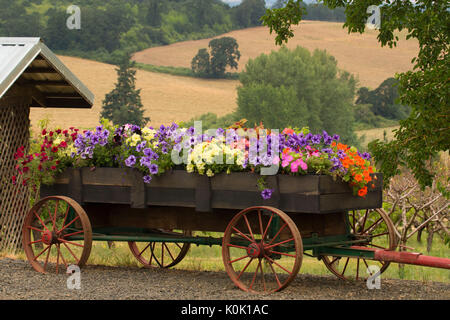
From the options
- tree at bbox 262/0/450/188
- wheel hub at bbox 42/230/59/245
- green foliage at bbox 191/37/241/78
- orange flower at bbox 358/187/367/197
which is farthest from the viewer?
green foliage at bbox 191/37/241/78

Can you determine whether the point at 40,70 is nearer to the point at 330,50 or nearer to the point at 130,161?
the point at 130,161

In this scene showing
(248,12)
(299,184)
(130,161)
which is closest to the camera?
(299,184)

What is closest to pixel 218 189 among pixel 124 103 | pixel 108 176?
pixel 108 176

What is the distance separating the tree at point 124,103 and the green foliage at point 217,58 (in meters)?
12.8

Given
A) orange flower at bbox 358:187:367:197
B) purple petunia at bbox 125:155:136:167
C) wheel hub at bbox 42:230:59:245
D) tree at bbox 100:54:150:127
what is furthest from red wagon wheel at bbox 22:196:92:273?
tree at bbox 100:54:150:127

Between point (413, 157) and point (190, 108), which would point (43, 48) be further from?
point (190, 108)

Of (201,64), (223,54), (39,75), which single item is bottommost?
(39,75)

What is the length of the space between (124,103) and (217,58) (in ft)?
54.3

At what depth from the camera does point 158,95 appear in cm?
5069

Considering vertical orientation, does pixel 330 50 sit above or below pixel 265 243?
above

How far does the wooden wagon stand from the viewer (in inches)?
217

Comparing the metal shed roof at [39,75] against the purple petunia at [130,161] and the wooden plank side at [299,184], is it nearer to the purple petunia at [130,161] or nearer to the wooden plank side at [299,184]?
the purple petunia at [130,161]

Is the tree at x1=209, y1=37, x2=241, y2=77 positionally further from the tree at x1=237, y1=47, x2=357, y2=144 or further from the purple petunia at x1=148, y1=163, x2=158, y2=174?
the purple petunia at x1=148, y1=163, x2=158, y2=174

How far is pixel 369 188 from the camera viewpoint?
6.01 meters
